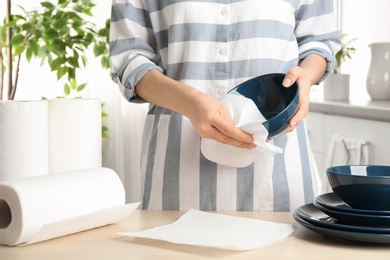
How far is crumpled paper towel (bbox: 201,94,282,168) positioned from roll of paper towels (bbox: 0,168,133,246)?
0.77 ft

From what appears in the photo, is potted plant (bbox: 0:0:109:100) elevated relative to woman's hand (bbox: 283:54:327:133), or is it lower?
elevated

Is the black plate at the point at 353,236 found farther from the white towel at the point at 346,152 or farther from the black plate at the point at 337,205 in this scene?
the white towel at the point at 346,152

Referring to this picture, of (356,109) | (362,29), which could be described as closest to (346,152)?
(356,109)

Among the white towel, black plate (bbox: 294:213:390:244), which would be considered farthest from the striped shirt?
the white towel

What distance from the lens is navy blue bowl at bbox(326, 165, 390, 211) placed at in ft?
3.17

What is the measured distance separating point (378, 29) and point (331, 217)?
2.67 metres

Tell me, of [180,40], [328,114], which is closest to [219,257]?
[180,40]

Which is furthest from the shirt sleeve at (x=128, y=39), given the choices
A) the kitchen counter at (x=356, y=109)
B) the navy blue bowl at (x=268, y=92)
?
the kitchen counter at (x=356, y=109)

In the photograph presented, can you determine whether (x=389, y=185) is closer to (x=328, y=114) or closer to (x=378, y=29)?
(x=328, y=114)

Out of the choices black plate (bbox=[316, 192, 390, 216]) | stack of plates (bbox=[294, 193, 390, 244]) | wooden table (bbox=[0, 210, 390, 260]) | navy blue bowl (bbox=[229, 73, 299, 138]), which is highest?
navy blue bowl (bbox=[229, 73, 299, 138])

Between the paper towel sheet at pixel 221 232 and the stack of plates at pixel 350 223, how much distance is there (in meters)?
0.04

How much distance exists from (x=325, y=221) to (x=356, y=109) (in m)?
1.85

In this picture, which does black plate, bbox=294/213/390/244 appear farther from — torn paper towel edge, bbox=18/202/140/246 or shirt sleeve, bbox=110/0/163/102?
shirt sleeve, bbox=110/0/163/102

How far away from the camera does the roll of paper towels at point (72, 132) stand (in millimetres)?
1091
